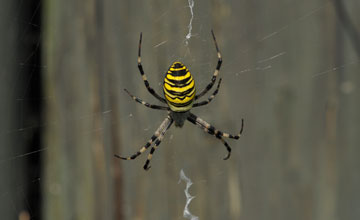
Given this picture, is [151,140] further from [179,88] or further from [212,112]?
[212,112]

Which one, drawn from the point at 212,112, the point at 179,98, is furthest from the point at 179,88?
the point at 212,112

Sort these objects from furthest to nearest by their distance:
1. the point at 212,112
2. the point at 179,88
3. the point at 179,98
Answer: the point at 179,98 < the point at 179,88 < the point at 212,112

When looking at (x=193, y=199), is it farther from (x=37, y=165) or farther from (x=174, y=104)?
(x=174, y=104)

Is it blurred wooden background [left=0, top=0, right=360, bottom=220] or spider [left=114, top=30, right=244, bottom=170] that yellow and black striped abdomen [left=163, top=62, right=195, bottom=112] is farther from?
blurred wooden background [left=0, top=0, right=360, bottom=220]

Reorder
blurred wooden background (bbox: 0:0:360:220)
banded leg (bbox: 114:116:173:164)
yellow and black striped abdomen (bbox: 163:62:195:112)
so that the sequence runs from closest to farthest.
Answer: blurred wooden background (bbox: 0:0:360:220) → banded leg (bbox: 114:116:173:164) → yellow and black striped abdomen (bbox: 163:62:195:112)

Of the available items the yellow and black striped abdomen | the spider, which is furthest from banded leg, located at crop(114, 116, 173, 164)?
the yellow and black striped abdomen

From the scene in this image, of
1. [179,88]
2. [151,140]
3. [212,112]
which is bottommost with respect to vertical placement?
[151,140]
